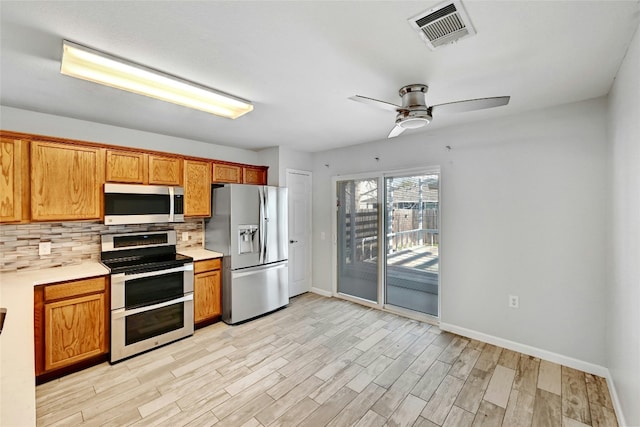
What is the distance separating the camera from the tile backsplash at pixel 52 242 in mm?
2641

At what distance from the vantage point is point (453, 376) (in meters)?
2.49

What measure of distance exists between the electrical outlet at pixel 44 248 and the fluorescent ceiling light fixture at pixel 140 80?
1.96m

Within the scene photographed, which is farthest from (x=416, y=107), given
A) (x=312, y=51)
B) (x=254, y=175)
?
(x=254, y=175)

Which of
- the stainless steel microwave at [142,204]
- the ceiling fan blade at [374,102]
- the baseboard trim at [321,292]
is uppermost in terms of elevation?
the ceiling fan blade at [374,102]

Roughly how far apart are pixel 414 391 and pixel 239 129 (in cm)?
324

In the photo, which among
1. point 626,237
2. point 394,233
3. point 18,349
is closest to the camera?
point 18,349

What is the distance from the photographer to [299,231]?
15.4 ft

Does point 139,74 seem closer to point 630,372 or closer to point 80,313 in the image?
point 80,313

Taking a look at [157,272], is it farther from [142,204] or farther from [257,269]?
[257,269]

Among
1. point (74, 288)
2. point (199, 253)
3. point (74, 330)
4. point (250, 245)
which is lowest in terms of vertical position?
point (74, 330)

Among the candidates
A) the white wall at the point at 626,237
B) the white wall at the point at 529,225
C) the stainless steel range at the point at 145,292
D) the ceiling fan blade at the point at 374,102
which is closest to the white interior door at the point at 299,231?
the stainless steel range at the point at 145,292

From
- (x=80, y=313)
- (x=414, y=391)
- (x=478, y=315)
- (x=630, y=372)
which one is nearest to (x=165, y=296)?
(x=80, y=313)

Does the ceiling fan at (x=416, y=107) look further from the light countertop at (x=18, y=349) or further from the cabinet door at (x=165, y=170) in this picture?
the cabinet door at (x=165, y=170)

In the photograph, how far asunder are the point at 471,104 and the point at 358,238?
8.99 feet
